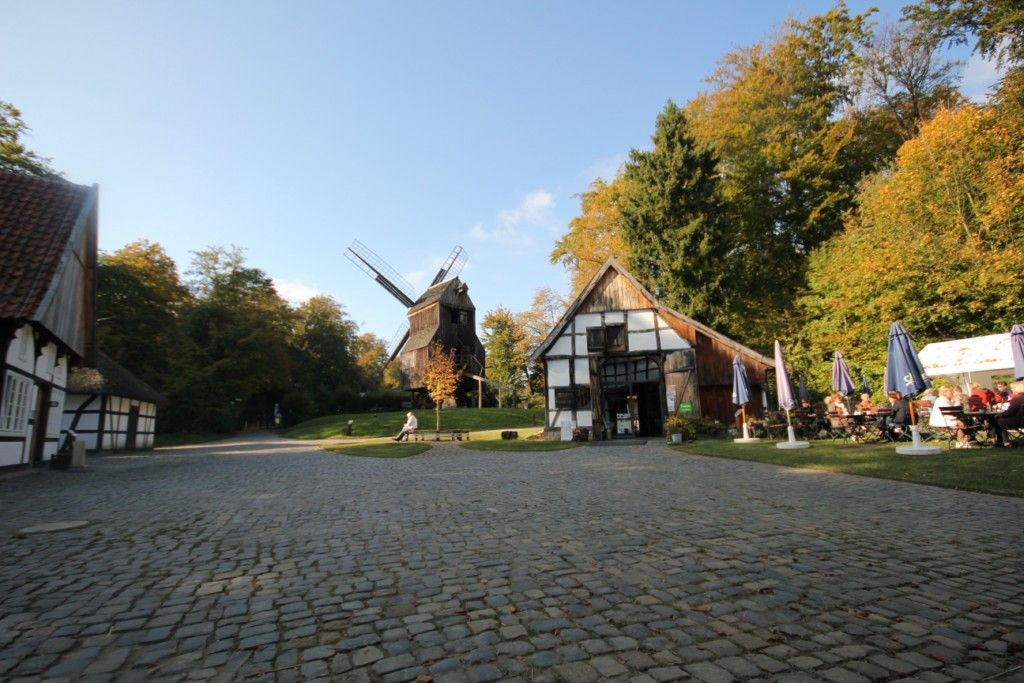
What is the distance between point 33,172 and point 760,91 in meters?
36.7

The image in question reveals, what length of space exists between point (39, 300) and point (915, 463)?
17.7m

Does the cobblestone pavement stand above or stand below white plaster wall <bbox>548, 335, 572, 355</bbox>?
below

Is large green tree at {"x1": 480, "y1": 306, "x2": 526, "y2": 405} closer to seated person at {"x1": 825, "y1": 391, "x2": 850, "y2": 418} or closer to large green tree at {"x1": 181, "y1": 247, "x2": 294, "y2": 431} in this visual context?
large green tree at {"x1": 181, "y1": 247, "x2": 294, "y2": 431}

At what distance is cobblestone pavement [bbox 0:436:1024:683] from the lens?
2852 mm

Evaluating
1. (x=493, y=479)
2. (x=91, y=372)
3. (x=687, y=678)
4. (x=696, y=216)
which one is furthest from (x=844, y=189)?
(x=91, y=372)

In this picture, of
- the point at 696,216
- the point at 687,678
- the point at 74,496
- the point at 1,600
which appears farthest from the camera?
the point at 696,216

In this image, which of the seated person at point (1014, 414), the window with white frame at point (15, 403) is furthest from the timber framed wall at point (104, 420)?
the seated person at point (1014, 414)

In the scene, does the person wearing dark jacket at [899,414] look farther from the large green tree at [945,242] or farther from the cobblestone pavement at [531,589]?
the large green tree at [945,242]

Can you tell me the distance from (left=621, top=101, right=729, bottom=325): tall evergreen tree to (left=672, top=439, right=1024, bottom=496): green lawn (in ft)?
43.2

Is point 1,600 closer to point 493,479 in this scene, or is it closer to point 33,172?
point 493,479

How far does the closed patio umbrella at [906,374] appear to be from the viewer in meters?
11.1

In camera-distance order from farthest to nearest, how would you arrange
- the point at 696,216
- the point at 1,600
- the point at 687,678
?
the point at 696,216, the point at 1,600, the point at 687,678

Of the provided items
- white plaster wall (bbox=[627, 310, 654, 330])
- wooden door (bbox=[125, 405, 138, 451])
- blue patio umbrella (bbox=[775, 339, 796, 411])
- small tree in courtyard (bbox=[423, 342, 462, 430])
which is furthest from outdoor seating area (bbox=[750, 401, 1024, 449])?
wooden door (bbox=[125, 405, 138, 451])

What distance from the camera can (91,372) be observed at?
73.8 feet
